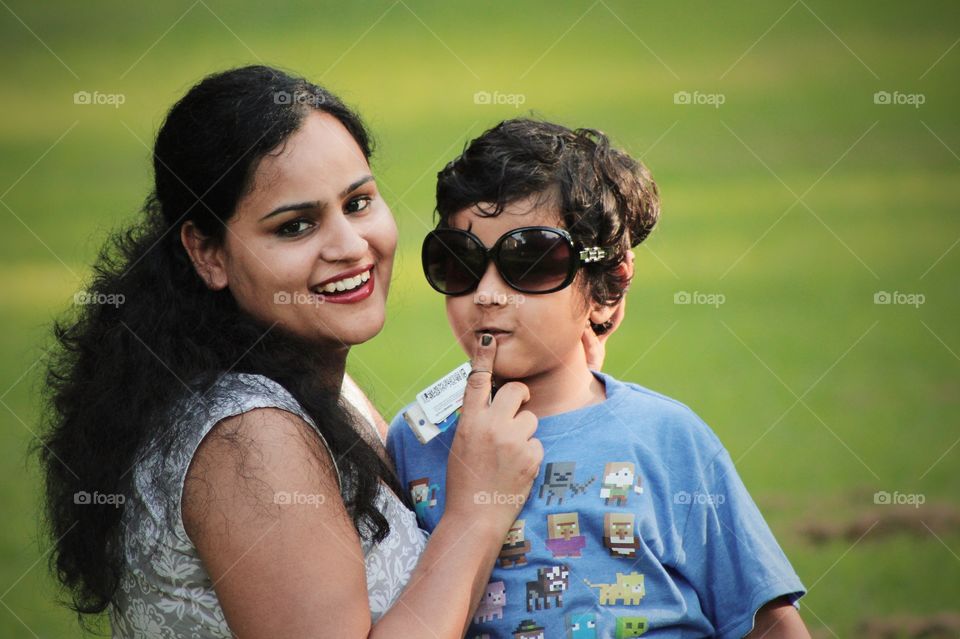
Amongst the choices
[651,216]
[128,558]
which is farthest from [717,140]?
[128,558]

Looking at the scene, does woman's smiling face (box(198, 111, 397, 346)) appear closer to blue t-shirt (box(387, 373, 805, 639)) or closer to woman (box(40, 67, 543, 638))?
woman (box(40, 67, 543, 638))

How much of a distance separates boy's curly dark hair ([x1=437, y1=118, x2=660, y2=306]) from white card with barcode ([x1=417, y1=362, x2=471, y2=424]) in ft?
1.39

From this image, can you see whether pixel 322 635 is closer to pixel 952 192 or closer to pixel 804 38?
pixel 952 192

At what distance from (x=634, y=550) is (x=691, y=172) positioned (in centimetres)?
870

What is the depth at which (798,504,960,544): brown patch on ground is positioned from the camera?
5988mm

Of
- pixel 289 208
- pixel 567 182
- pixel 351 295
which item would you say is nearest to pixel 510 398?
pixel 351 295

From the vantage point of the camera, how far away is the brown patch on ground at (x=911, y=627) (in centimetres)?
505

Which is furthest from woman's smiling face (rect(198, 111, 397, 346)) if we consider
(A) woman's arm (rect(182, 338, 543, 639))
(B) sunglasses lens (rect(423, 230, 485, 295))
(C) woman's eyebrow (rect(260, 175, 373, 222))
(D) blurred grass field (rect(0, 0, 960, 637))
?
(D) blurred grass field (rect(0, 0, 960, 637))

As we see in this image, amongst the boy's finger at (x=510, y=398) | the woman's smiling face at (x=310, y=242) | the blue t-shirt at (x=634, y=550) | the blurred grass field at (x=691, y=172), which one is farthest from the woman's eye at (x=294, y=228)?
the blurred grass field at (x=691, y=172)

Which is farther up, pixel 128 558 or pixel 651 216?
pixel 651 216

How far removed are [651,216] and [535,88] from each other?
316 inches

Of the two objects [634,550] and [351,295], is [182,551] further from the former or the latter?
[634,550]

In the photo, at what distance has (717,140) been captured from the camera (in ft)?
37.6

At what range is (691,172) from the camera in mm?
11023
